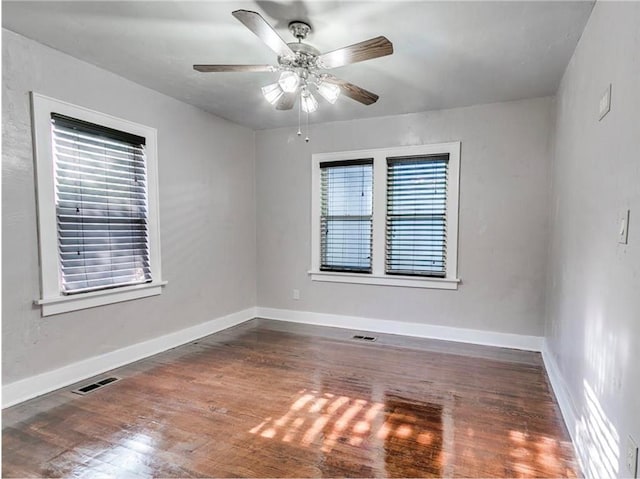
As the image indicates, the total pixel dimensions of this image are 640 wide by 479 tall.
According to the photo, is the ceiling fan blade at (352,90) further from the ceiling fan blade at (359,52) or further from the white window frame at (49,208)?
the white window frame at (49,208)

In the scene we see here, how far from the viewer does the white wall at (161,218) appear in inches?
107

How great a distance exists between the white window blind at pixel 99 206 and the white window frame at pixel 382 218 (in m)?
1.95

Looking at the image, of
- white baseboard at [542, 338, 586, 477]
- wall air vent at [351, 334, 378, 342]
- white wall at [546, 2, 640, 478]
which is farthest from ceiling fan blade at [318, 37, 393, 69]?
wall air vent at [351, 334, 378, 342]

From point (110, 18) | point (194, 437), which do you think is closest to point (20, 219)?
point (110, 18)

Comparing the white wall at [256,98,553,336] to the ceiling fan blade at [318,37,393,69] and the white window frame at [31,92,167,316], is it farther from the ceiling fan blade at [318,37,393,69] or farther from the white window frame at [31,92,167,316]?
the white window frame at [31,92,167,316]

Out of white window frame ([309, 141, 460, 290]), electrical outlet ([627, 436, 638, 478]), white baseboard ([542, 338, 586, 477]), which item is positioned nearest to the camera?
electrical outlet ([627, 436, 638, 478])

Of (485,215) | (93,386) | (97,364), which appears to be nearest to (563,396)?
(485,215)

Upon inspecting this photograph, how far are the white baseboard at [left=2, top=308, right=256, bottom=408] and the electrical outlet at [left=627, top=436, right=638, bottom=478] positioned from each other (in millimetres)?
3474

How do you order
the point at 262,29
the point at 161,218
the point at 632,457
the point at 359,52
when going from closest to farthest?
the point at 632,457 → the point at 262,29 → the point at 359,52 → the point at 161,218

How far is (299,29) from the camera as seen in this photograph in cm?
252

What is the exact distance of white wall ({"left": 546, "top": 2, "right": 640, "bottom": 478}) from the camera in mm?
1610

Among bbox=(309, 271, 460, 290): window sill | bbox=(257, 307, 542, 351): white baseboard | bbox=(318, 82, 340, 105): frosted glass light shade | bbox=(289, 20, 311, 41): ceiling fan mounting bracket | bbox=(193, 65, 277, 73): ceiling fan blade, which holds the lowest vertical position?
bbox=(257, 307, 542, 351): white baseboard

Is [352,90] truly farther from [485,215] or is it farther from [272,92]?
[485,215]

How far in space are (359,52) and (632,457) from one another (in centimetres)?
228
